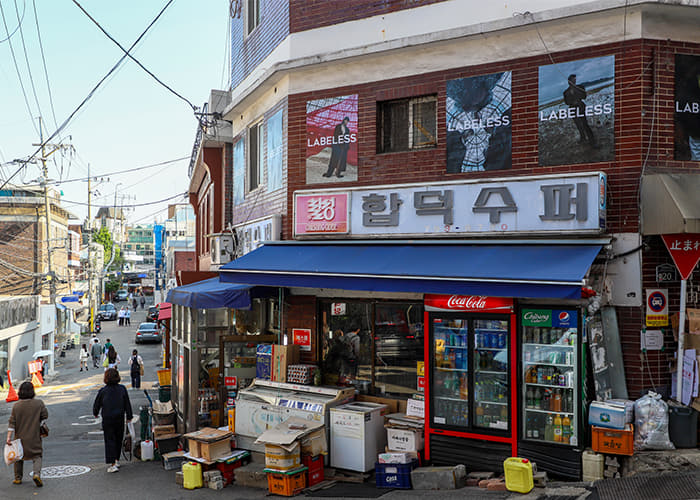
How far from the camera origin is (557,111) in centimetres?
931

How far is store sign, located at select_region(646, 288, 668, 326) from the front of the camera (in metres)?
8.65

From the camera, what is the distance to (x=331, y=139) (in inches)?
451

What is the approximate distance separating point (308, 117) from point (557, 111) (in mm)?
4545

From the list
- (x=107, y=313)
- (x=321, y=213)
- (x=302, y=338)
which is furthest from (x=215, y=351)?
(x=107, y=313)

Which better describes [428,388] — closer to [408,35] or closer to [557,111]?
[557,111]

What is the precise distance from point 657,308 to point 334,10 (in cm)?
743

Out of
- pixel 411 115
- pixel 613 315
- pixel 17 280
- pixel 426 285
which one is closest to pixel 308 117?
pixel 411 115

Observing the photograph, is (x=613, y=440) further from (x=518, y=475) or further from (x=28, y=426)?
(x=28, y=426)

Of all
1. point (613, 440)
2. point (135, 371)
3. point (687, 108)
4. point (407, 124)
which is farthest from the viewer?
point (135, 371)

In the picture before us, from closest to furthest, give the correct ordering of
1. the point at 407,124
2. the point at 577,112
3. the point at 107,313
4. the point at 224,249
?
the point at 577,112 → the point at 407,124 → the point at 224,249 → the point at 107,313

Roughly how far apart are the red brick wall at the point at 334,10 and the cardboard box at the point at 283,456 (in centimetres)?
735

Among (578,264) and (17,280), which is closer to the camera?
(578,264)

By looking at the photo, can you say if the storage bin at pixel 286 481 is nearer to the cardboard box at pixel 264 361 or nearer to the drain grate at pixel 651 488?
the cardboard box at pixel 264 361

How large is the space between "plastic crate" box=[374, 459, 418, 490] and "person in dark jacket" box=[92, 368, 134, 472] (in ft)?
15.0
